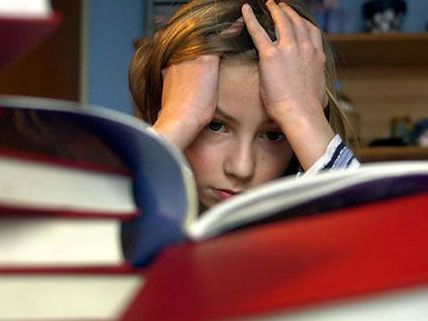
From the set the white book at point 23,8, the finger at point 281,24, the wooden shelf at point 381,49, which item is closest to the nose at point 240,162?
the finger at point 281,24

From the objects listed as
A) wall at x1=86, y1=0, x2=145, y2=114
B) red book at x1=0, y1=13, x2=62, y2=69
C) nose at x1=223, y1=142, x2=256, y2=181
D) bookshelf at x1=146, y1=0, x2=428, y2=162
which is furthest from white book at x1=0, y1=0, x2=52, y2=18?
wall at x1=86, y1=0, x2=145, y2=114

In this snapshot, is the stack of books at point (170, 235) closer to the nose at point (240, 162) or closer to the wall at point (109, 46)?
the nose at point (240, 162)

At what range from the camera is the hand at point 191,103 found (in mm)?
816

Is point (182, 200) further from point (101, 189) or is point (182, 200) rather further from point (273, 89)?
point (273, 89)

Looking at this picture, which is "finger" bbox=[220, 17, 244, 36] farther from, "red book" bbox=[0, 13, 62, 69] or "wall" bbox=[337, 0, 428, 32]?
"wall" bbox=[337, 0, 428, 32]

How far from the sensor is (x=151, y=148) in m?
0.30

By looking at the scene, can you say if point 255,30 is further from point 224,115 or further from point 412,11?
point 412,11

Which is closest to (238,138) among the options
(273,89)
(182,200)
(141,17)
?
(273,89)

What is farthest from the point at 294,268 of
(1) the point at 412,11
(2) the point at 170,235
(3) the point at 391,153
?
(1) the point at 412,11

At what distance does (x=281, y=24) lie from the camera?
2.80 feet

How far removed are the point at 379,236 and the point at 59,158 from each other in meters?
0.11

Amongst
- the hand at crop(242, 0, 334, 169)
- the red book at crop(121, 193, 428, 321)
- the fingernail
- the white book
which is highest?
the white book

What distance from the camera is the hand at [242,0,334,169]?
786mm

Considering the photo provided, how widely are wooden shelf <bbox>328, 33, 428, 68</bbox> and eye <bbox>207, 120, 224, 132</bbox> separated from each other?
154cm
